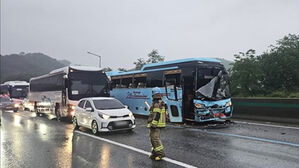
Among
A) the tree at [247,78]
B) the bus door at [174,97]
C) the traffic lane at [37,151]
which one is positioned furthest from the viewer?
the tree at [247,78]

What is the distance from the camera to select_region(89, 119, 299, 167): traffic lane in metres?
6.54

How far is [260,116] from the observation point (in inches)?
588

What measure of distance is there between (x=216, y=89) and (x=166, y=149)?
20.8 ft

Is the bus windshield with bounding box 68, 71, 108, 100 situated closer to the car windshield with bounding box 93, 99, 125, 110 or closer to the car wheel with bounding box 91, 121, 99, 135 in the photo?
the car windshield with bounding box 93, 99, 125, 110

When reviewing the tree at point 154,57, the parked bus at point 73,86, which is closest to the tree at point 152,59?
the tree at point 154,57

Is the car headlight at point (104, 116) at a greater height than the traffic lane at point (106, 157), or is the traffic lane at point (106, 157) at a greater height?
the car headlight at point (104, 116)

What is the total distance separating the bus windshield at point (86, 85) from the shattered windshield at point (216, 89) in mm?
6480

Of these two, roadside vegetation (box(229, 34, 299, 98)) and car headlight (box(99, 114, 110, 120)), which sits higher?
roadside vegetation (box(229, 34, 299, 98))

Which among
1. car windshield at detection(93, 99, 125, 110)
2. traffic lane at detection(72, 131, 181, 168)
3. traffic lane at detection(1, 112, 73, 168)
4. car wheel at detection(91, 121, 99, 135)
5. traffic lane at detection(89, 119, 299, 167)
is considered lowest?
traffic lane at detection(1, 112, 73, 168)

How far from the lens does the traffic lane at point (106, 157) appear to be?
258 inches

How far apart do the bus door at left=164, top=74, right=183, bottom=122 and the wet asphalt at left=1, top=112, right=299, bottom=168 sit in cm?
244

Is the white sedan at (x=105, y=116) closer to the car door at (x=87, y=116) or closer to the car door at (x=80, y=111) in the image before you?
the car door at (x=87, y=116)

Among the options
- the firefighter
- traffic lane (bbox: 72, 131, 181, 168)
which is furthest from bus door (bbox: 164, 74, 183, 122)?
the firefighter

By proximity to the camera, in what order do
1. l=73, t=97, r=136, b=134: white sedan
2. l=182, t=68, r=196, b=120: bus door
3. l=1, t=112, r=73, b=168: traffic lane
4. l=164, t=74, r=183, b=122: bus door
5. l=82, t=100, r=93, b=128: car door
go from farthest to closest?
l=164, t=74, r=183, b=122: bus door
l=182, t=68, r=196, b=120: bus door
l=82, t=100, r=93, b=128: car door
l=73, t=97, r=136, b=134: white sedan
l=1, t=112, r=73, b=168: traffic lane
